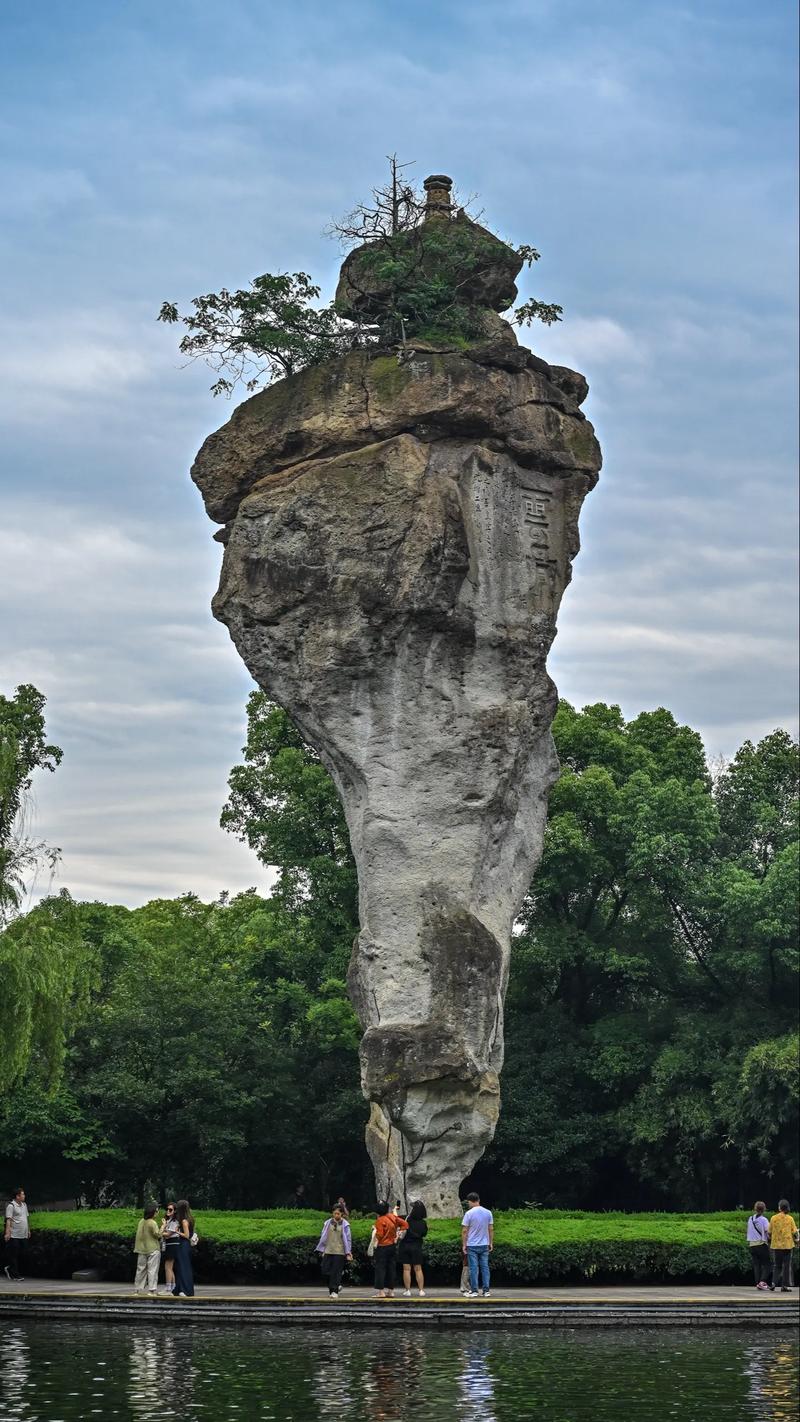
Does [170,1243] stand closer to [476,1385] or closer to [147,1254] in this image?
[147,1254]

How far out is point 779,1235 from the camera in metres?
21.8

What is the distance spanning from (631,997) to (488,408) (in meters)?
16.6

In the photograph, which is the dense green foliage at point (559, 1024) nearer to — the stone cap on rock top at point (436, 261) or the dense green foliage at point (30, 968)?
the dense green foliage at point (30, 968)

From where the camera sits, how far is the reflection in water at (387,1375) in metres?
12.1

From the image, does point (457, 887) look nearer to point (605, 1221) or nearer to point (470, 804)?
point (470, 804)

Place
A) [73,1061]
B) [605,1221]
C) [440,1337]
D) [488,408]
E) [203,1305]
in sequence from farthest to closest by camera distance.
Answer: [73,1061] → [488,408] → [605,1221] → [203,1305] → [440,1337]

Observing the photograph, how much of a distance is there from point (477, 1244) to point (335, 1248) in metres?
1.82

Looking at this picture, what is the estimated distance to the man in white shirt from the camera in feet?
67.4

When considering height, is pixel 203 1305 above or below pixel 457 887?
below

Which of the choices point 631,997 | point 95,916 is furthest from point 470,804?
point 95,916

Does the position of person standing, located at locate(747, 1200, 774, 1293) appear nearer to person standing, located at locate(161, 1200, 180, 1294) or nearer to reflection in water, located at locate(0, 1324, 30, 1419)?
person standing, located at locate(161, 1200, 180, 1294)

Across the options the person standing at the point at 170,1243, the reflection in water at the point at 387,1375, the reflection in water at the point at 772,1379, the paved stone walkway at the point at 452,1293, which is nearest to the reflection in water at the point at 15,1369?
the reflection in water at the point at 387,1375

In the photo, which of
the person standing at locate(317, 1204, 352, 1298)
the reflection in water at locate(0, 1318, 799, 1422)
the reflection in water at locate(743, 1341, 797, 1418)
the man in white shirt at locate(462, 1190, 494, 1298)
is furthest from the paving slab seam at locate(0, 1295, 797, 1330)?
the reflection in water at locate(743, 1341, 797, 1418)

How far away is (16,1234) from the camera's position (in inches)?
906
